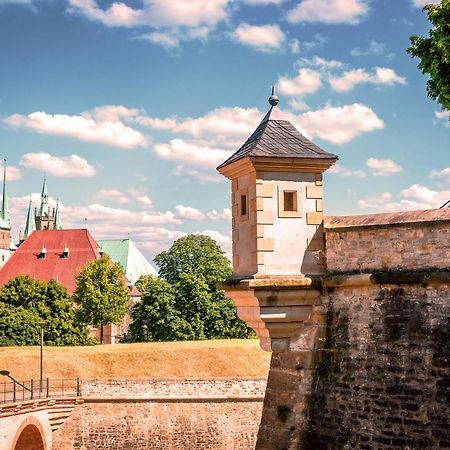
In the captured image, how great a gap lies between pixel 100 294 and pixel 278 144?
152ft

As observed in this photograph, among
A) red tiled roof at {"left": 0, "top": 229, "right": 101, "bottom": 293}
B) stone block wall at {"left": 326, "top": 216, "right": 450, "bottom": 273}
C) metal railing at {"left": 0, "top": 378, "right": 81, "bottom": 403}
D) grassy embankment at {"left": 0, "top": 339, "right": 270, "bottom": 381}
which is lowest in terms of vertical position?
metal railing at {"left": 0, "top": 378, "right": 81, "bottom": 403}

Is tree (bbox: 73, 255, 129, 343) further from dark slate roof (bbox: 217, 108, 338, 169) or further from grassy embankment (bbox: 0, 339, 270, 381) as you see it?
dark slate roof (bbox: 217, 108, 338, 169)

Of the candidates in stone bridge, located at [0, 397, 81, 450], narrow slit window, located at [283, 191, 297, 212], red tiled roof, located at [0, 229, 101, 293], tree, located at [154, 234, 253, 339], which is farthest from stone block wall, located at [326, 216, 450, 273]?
red tiled roof, located at [0, 229, 101, 293]

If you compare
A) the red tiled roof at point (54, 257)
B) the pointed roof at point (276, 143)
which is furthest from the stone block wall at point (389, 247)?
the red tiled roof at point (54, 257)

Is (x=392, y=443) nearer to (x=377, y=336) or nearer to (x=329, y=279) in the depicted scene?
(x=377, y=336)

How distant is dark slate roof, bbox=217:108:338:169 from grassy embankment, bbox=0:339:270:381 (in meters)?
24.9

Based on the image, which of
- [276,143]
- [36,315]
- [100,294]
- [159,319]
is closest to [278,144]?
[276,143]

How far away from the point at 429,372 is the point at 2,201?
88.1 m

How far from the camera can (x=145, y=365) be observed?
1454 inches

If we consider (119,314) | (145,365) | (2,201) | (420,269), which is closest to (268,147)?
(420,269)

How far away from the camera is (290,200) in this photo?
10.6 m

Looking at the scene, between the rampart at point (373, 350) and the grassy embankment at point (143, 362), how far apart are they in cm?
2473

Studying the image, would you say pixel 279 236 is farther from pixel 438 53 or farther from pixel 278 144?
pixel 438 53

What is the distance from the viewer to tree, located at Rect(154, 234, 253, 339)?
50.3 meters
